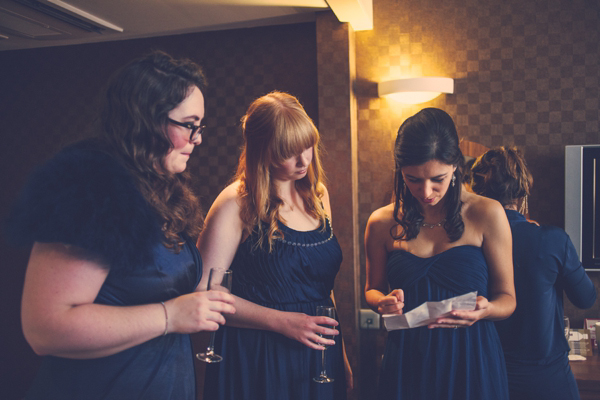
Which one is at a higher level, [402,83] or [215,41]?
[215,41]

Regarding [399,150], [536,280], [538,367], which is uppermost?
[399,150]

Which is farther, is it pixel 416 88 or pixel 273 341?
pixel 416 88

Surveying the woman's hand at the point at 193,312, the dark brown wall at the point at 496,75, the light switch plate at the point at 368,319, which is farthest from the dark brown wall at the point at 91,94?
the woman's hand at the point at 193,312

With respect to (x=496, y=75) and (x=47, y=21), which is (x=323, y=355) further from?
(x=47, y=21)

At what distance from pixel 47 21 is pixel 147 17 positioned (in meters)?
0.67

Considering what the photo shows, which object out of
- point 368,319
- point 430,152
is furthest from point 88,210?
point 368,319

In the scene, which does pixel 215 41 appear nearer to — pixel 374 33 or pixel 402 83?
pixel 374 33

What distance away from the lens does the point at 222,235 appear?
168 centimetres

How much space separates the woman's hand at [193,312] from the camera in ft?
3.79

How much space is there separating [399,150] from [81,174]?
1.10 meters

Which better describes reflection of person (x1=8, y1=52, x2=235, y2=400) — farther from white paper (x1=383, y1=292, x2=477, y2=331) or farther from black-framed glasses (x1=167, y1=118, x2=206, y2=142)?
white paper (x1=383, y1=292, x2=477, y2=331)

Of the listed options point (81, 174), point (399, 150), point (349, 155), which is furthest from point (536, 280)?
point (81, 174)

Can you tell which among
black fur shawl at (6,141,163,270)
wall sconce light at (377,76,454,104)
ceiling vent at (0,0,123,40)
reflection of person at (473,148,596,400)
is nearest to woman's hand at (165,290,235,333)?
black fur shawl at (6,141,163,270)

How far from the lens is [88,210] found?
1045 millimetres
